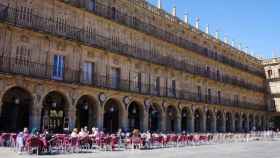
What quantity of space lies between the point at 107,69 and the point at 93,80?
171cm

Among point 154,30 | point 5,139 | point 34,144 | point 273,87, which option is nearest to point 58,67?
point 5,139

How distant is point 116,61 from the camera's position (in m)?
26.2

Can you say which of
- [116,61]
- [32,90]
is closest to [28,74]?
[32,90]

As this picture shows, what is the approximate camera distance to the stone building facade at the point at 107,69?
19.8 metres

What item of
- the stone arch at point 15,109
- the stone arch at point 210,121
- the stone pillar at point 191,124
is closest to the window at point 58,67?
the stone arch at point 15,109

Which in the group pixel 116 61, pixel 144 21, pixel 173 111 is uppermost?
pixel 144 21

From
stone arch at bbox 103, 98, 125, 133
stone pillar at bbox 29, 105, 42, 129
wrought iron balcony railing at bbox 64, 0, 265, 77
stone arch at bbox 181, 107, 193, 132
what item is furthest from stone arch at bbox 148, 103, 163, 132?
stone pillar at bbox 29, 105, 42, 129

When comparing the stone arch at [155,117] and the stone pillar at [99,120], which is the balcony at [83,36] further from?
the stone pillar at [99,120]

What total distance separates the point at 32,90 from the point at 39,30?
11.5ft

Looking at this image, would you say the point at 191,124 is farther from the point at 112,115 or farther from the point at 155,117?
the point at 112,115

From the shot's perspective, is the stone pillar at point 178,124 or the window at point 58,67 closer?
the window at point 58,67

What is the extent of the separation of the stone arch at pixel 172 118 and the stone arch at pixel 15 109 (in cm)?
1471

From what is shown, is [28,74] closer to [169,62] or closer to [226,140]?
[169,62]

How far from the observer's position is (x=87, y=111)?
24.7 meters
